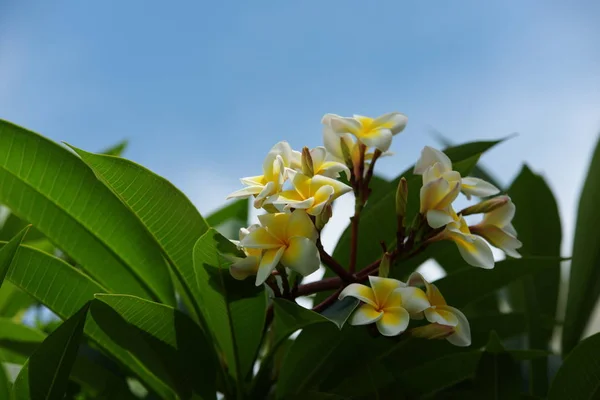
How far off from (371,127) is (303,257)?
0.25 m

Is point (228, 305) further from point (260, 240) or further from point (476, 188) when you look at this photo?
point (476, 188)

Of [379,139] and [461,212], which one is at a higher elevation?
[379,139]

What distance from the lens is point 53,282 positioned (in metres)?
0.97

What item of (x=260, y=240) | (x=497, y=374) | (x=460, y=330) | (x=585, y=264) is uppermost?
(x=260, y=240)

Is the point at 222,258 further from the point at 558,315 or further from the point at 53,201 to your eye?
the point at 558,315

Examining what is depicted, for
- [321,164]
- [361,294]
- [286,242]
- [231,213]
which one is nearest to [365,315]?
[361,294]

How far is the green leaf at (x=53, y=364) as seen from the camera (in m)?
0.85

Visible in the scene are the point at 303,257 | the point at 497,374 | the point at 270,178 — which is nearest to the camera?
the point at 303,257

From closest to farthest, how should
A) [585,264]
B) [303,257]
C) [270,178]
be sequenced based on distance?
[303,257], [270,178], [585,264]

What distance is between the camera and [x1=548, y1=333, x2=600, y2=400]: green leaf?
37.3 inches

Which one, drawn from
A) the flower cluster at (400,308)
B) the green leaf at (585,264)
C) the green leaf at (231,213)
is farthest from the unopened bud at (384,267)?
the green leaf at (585,264)

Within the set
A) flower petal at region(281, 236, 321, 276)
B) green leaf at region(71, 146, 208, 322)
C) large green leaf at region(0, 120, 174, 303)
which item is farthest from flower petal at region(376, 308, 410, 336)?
large green leaf at region(0, 120, 174, 303)

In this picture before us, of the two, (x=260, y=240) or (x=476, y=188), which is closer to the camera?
(x=260, y=240)

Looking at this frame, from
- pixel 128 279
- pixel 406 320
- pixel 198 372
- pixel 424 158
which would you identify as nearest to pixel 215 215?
pixel 128 279
